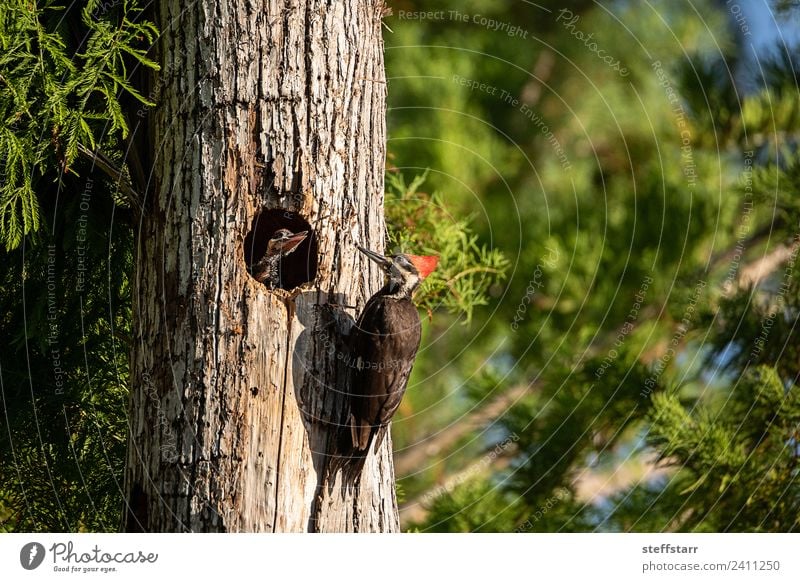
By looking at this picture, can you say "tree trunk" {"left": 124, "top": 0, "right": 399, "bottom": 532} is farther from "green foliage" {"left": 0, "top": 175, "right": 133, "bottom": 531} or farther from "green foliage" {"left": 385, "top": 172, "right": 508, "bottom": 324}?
"green foliage" {"left": 385, "top": 172, "right": 508, "bottom": 324}

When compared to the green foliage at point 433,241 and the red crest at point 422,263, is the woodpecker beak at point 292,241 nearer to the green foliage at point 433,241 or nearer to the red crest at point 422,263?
the red crest at point 422,263

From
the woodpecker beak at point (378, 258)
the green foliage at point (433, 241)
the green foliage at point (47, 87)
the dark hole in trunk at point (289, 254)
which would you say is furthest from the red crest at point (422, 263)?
the green foliage at point (47, 87)

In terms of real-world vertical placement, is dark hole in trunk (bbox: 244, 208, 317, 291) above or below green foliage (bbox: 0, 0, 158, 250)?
below

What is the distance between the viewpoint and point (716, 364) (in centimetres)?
427

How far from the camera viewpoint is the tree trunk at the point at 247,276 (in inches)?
112

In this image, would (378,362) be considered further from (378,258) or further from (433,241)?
(433,241)

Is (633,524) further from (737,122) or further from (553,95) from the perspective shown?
(553,95)

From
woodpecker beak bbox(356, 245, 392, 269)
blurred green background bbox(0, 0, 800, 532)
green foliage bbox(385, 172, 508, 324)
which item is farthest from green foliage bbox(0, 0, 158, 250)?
green foliage bbox(385, 172, 508, 324)

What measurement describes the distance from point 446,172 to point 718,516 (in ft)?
9.37

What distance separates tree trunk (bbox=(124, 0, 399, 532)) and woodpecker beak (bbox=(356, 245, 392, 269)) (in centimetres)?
3
